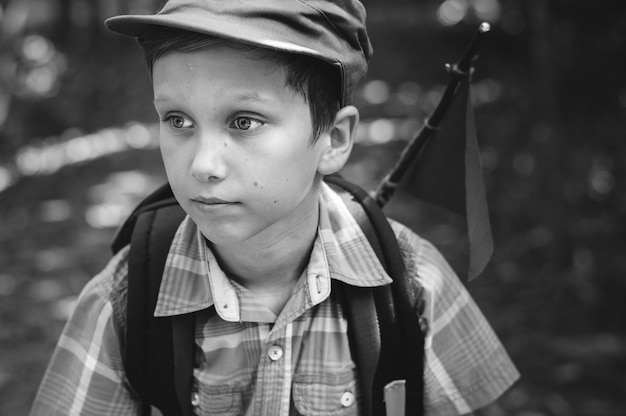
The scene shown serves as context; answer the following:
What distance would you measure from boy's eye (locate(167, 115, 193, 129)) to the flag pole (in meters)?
0.70

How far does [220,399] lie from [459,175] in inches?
34.7

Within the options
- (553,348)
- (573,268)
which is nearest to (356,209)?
(553,348)

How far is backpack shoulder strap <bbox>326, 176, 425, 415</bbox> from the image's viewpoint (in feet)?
5.97

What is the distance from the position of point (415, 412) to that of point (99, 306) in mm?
819

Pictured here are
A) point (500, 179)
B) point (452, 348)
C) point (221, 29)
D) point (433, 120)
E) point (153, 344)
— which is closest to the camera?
point (221, 29)

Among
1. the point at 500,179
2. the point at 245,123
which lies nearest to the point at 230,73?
the point at 245,123

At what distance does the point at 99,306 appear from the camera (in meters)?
1.84

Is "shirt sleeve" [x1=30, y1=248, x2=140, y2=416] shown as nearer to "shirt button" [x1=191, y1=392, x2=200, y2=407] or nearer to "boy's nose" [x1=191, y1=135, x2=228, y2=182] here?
"shirt button" [x1=191, y1=392, x2=200, y2=407]

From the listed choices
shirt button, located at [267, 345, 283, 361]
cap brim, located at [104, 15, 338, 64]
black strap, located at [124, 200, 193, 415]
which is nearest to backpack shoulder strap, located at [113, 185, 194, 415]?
black strap, located at [124, 200, 193, 415]

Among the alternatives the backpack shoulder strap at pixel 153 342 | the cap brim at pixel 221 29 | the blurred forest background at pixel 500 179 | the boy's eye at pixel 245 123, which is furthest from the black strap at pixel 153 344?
the blurred forest background at pixel 500 179

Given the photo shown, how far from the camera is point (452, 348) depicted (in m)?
1.98

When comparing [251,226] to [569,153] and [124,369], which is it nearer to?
[124,369]

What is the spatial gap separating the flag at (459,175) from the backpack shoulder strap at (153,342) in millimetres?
738

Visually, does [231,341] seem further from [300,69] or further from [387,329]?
[300,69]
